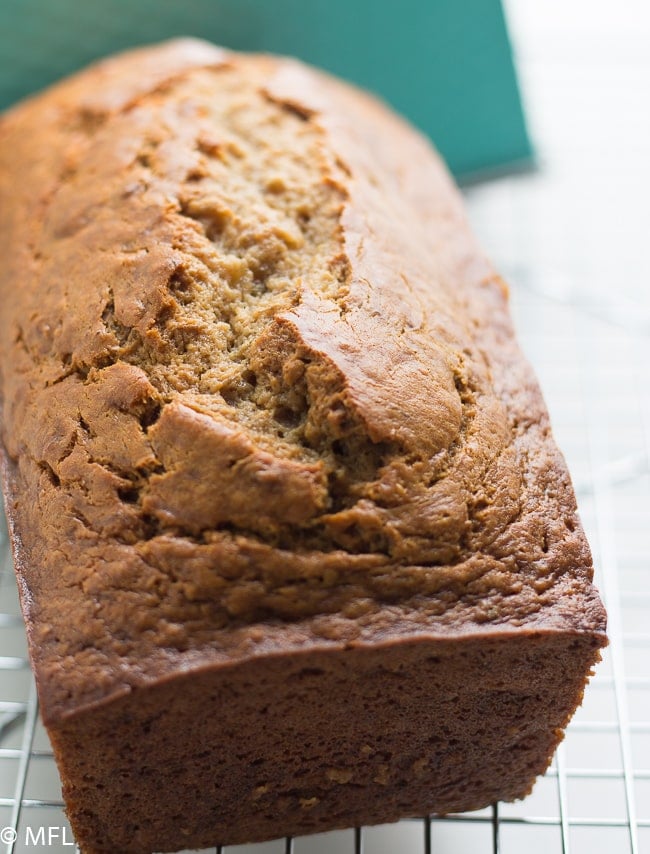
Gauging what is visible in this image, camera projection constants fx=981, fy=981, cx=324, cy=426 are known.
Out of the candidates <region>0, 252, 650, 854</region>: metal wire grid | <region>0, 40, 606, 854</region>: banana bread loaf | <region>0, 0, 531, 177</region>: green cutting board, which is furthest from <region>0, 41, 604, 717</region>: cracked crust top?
<region>0, 0, 531, 177</region>: green cutting board

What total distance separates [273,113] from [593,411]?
128cm

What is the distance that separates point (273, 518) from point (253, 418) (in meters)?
0.22

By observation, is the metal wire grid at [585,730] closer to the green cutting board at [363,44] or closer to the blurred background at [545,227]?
the blurred background at [545,227]

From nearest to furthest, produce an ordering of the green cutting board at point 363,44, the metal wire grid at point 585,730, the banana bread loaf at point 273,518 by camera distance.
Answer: the banana bread loaf at point 273,518 < the metal wire grid at point 585,730 < the green cutting board at point 363,44

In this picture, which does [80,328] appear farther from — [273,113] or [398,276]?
[273,113]

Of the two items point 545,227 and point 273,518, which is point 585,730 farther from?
point 545,227

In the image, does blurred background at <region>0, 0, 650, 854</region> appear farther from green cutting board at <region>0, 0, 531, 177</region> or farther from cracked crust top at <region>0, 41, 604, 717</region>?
cracked crust top at <region>0, 41, 604, 717</region>

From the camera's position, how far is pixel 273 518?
1704 mm

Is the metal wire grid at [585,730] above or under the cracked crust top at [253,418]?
under

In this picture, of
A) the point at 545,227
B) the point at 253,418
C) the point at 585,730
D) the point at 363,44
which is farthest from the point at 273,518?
the point at 363,44

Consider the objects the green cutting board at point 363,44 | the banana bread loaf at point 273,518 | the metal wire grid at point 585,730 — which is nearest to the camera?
the banana bread loaf at point 273,518

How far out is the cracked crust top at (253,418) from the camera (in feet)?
5.58

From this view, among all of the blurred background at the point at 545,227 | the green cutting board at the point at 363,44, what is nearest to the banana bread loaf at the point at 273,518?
the blurred background at the point at 545,227

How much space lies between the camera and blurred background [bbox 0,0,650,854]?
6.95ft
